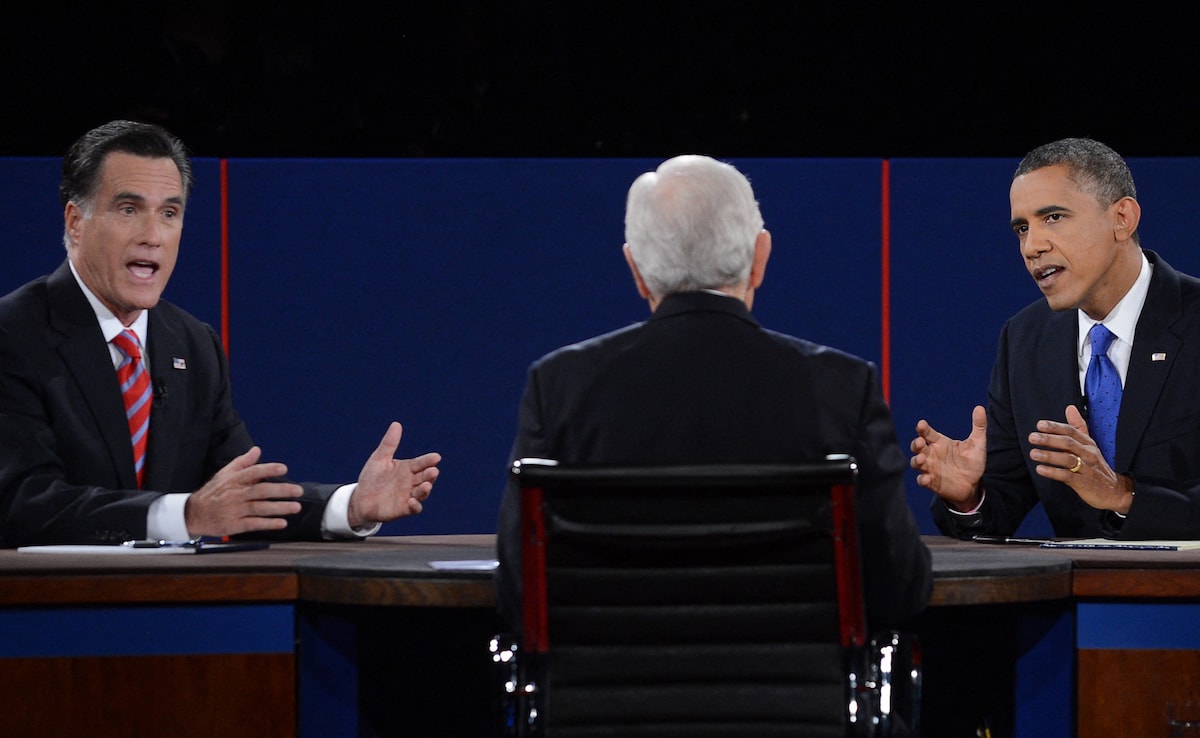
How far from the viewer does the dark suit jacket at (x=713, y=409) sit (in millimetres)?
1789

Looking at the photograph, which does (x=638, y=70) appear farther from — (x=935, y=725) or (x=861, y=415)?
(x=861, y=415)

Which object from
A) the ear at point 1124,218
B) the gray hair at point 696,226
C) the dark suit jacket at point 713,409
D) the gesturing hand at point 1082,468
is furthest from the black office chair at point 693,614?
the ear at point 1124,218

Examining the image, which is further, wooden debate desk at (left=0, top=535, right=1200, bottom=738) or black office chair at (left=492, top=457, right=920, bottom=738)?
wooden debate desk at (left=0, top=535, right=1200, bottom=738)

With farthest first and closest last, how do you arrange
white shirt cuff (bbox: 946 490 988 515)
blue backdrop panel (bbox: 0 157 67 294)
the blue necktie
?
blue backdrop panel (bbox: 0 157 67 294)
the blue necktie
white shirt cuff (bbox: 946 490 988 515)

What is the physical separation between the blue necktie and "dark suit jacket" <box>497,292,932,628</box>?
4.50ft

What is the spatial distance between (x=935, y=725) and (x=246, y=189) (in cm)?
212

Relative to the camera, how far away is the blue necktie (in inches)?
120

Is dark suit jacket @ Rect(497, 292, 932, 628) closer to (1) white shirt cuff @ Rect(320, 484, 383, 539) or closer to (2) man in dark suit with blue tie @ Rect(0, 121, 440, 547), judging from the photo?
(2) man in dark suit with blue tie @ Rect(0, 121, 440, 547)

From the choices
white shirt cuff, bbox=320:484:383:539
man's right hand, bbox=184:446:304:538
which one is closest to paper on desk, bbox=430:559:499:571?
man's right hand, bbox=184:446:304:538

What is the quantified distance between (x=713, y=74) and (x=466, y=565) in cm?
280

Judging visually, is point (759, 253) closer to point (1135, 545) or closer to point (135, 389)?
point (1135, 545)

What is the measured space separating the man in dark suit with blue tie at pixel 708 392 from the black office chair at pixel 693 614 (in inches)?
5.0

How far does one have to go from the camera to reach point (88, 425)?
2.86 meters

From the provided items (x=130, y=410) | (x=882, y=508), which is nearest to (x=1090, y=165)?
(x=882, y=508)
